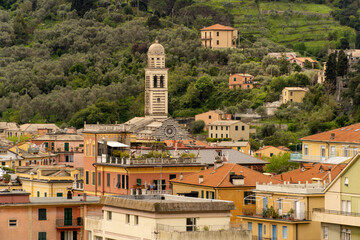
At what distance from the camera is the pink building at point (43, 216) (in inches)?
1823

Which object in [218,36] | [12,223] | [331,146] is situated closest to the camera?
[12,223]

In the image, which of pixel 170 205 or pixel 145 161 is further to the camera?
pixel 145 161

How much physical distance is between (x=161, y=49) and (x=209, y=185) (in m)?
A: 89.6

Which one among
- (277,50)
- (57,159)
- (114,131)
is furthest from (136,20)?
(114,131)

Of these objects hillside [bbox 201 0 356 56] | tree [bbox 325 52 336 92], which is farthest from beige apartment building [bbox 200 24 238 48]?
tree [bbox 325 52 336 92]

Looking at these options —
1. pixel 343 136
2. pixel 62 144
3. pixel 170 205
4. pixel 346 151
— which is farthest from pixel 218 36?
pixel 170 205

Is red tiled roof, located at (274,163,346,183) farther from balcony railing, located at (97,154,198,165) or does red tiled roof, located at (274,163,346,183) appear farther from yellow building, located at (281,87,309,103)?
yellow building, located at (281,87,309,103)

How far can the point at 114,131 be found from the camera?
6150cm

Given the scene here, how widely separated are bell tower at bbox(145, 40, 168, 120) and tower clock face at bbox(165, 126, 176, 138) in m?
11.3

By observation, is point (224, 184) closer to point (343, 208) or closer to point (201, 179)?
point (201, 179)

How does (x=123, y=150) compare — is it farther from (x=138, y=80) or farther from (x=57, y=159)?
(x=138, y=80)

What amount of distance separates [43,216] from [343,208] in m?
12.4

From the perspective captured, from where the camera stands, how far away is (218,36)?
568ft

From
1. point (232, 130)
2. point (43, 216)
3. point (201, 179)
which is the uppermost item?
point (232, 130)
